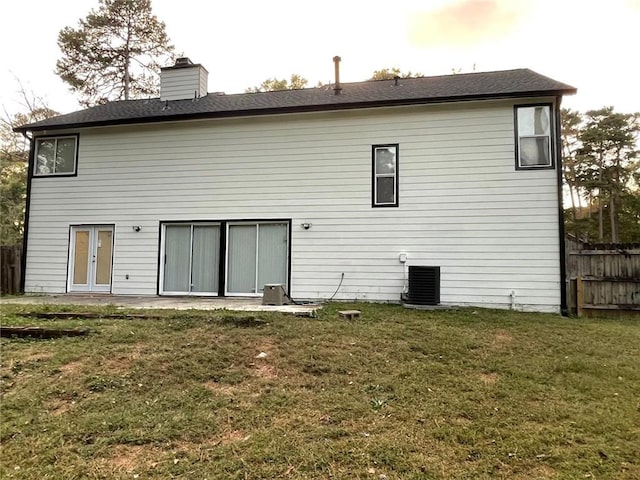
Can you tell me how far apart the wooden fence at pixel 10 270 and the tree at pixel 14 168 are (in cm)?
982

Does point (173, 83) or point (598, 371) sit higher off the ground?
point (173, 83)

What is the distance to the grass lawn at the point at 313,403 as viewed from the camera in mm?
2691

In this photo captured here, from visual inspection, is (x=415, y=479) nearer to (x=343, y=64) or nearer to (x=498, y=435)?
(x=498, y=435)

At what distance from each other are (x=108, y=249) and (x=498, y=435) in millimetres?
10288

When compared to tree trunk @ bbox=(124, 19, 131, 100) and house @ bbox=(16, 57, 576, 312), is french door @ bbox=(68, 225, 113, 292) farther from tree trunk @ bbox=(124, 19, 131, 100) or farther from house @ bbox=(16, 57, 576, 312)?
tree trunk @ bbox=(124, 19, 131, 100)

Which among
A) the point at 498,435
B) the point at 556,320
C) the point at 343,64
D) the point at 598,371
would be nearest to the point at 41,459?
the point at 498,435

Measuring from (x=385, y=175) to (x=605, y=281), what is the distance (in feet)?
16.9

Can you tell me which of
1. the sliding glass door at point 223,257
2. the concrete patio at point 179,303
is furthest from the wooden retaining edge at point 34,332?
the sliding glass door at point 223,257

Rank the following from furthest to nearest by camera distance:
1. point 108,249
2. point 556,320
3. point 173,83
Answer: point 173,83 < point 108,249 < point 556,320

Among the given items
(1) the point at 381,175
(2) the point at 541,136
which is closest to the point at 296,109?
(1) the point at 381,175

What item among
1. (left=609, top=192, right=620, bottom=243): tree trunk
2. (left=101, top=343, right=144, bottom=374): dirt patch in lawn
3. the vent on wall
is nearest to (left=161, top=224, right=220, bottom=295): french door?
the vent on wall

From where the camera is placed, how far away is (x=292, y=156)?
9781 millimetres

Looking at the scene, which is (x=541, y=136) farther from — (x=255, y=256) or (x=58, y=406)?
(x=58, y=406)

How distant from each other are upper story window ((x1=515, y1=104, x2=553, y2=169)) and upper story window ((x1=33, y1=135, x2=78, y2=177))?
11.3 meters
